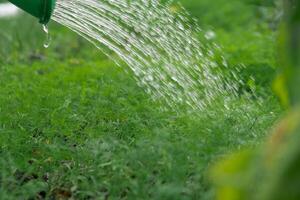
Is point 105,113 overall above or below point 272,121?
below

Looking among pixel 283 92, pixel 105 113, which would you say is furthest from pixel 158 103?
pixel 283 92

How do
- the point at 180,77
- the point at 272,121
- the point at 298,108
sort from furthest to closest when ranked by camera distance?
the point at 180,77, the point at 272,121, the point at 298,108

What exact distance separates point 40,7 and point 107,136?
87 cm

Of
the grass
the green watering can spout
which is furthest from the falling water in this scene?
the green watering can spout

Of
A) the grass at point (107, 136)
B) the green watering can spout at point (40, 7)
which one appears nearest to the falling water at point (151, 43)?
the grass at point (107, 136)

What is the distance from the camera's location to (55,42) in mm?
7371

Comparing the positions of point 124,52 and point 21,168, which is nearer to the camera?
point 21,168

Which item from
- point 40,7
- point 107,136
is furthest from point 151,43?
point 107,136

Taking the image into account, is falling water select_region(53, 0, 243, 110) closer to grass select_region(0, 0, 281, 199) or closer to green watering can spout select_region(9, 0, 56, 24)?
grass select_region(0, 0, 281, 199)

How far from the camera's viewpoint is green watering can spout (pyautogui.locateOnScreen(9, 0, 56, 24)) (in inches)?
154

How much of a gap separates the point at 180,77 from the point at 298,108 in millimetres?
2015

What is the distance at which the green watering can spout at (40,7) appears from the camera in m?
3.90

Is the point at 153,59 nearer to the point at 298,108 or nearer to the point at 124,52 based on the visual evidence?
the point at 124,52

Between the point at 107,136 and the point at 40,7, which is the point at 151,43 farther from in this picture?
the point at 107,136
